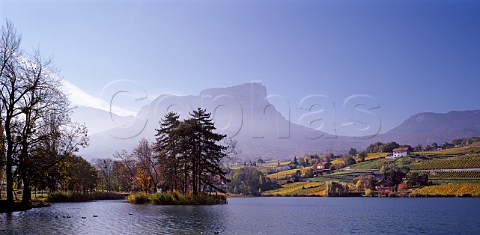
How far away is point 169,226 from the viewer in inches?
1061

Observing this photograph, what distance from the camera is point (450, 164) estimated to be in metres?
127

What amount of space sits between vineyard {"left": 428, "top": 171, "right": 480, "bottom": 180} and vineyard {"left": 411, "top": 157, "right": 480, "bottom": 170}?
4644 millimetres

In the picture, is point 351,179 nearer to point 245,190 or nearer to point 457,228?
point 245,190

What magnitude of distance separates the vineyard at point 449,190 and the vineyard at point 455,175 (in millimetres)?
7619

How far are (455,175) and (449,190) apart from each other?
15137mm

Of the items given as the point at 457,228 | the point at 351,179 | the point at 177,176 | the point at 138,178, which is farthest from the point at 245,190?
the point at 457,228

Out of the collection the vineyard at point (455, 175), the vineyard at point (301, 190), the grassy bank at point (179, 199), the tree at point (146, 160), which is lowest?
the vineyard at point (301, 190)

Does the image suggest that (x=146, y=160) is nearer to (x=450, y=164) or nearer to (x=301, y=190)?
(x=301, y=190)

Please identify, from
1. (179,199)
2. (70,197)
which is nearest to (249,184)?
(70,197)

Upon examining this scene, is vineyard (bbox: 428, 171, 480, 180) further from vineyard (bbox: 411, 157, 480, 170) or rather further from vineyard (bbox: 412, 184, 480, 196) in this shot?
vineyard (bbox: 412, 184, 480, 196)

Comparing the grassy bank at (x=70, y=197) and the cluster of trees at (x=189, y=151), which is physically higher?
the cluster of trees at (x=189, y=151)

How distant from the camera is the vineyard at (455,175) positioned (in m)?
114

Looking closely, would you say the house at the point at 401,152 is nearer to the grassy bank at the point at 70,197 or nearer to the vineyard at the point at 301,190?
the vineyard at the point at 301,190

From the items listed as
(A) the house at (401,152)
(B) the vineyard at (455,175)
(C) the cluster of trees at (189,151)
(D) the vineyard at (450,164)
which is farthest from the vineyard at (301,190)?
(C) the cluster of trees at (189,151)
